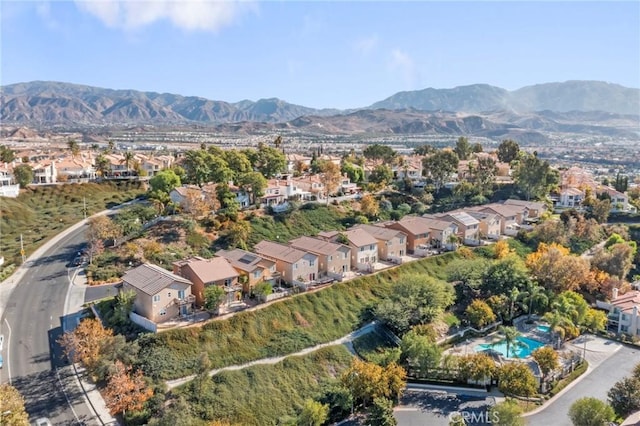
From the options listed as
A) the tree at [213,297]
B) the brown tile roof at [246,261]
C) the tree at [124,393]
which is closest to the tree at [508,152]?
the brown tile roof at [246,261]

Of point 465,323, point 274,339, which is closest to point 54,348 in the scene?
point 274,339

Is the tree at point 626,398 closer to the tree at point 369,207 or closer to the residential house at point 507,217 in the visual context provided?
the residential house at point 507,217

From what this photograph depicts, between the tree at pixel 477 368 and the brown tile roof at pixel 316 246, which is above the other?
the brown tile roof at pixel 316 246

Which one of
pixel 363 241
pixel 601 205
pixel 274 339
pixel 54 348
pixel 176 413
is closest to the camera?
pixel 176 413

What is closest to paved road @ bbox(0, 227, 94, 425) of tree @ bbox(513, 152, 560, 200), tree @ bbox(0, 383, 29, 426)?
tree @ bbox(0, 383, 29, 426)

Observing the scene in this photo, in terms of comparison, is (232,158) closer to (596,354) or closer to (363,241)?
(363,241)

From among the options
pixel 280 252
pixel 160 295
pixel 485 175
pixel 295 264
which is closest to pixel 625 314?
pixel 295 264

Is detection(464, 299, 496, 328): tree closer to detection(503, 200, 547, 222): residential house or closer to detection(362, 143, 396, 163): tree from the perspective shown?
detection(503, 200, 547, 222): residential house
